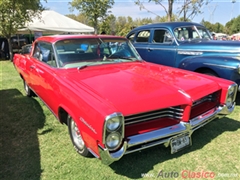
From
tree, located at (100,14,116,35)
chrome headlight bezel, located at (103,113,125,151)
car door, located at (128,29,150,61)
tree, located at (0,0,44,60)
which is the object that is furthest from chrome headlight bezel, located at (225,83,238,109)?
tree, located at (100,14,116,35)

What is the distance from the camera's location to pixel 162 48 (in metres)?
5.78

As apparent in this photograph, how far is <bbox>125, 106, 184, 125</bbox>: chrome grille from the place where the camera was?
2.24m

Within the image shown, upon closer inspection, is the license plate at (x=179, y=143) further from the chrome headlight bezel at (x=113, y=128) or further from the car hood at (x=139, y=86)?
the chrome headlight bezel at (x=113, y=128)

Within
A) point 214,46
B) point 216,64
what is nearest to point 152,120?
point 216,64

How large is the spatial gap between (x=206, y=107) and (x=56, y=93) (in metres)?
2.01

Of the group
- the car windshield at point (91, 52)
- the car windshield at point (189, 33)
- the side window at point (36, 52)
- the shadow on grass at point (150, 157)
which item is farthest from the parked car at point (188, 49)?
the side window at point (36, 52)

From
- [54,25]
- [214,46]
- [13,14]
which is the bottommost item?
[214,46]

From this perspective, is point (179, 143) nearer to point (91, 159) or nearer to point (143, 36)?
point (91, 159)

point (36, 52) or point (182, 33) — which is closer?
point (36, 52)

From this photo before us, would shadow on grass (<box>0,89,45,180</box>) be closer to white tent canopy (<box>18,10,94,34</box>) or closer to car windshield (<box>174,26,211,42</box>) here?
car windshield (<box>174,26,211,42</box>)

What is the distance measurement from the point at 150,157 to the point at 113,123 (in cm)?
104

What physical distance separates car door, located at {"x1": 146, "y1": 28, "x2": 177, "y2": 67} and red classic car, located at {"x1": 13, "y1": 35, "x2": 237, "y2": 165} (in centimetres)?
203

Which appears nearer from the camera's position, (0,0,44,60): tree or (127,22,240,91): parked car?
(127,22,240,91): parked car

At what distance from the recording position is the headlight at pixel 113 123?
6.49ft
